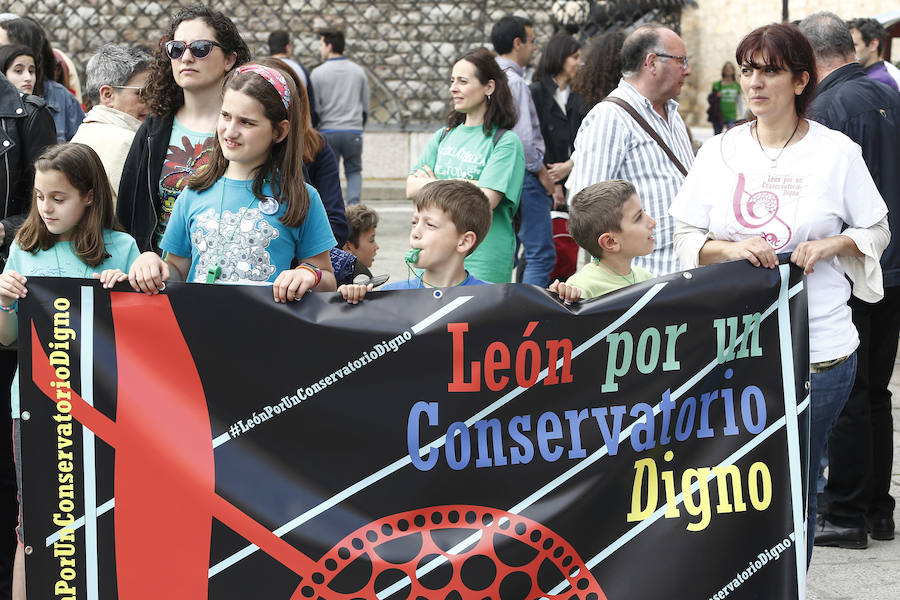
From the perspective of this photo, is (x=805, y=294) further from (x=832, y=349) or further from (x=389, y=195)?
(x=389, y=195)

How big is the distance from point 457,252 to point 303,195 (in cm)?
58

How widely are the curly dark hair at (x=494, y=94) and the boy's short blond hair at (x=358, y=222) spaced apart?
704 mm

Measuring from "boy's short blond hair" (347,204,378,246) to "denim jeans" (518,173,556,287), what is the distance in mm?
2305

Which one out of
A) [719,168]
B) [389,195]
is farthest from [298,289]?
[389,195]

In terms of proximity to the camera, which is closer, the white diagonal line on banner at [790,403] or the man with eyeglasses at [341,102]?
the white diagonal line on banner at [790,403]

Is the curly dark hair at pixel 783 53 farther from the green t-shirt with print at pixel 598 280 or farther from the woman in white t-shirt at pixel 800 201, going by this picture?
the green t-shirt with print at pixel 598 280

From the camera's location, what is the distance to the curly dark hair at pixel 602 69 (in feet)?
23.4

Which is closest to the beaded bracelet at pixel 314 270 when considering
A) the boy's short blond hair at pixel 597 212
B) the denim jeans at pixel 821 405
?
the boy's short blond hair at pixel 597 212

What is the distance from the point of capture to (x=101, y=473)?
3379 mm

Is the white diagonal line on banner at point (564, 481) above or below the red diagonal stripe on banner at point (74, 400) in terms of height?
below

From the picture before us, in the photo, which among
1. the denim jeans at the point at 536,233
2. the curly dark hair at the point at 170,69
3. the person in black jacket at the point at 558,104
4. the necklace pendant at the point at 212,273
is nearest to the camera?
the necklace pendant at the point at 212,273

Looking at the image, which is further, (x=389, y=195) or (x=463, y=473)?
(x=389, y=195)

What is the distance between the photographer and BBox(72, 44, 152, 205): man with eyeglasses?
4855 millimetres

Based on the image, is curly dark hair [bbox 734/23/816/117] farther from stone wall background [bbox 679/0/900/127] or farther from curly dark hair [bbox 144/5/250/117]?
stone wall background [bbox 679/0/900/127]
